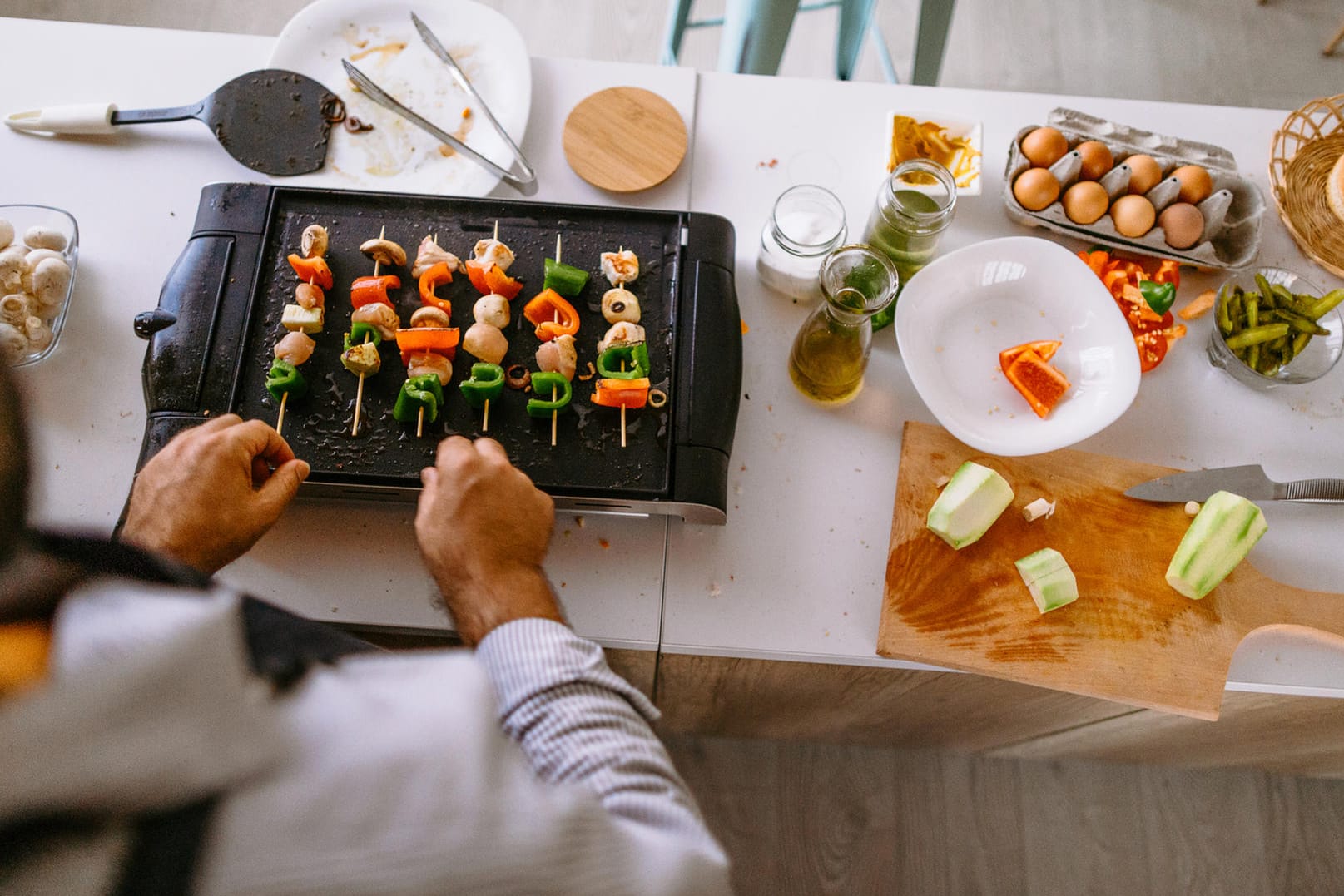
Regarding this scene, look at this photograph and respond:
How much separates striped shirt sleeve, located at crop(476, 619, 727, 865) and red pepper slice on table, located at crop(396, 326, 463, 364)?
390mm

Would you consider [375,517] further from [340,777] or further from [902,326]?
[902,326]

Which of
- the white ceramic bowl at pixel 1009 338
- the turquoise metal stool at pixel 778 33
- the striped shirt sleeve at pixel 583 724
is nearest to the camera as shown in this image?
the striped shirt sleeve at pixel 583 724

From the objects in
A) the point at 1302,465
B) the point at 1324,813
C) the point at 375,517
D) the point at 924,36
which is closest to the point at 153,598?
the point at 375,517

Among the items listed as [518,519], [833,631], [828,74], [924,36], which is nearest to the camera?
[518,519]

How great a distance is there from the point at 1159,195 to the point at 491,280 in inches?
37.9

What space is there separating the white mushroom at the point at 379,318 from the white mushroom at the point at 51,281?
448 millimetres

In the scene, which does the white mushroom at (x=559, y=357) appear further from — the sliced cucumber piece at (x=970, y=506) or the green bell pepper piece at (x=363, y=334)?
the sliced cucumber piece at (x=970, y=506)

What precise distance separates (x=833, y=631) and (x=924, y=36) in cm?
134

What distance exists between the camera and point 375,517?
1.02 m

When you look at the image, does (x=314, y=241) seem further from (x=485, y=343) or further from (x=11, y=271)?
(x=11, y=271)

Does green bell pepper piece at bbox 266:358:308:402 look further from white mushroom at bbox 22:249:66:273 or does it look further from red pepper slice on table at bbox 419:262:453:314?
white mushroom at bbox 22:249:66:273

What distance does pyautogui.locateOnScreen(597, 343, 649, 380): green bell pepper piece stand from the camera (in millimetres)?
954

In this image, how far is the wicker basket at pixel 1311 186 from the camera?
3.90ft

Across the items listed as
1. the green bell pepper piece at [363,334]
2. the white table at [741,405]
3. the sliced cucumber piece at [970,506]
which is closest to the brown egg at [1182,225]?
the white table at [741,405]
